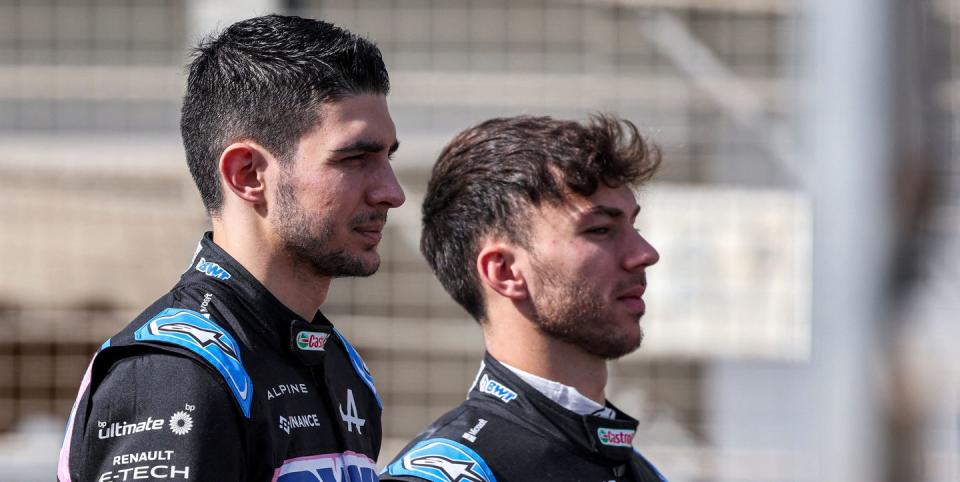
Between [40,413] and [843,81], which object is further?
[40,413]

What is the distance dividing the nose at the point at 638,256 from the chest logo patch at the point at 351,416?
32.9 inches

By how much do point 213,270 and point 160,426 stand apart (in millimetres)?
366

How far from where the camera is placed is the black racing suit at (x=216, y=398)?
185 cm

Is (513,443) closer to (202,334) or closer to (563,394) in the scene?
(563,394)

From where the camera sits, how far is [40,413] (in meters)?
7.02

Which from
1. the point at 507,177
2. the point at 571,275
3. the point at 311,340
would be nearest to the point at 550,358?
the point at 571,275

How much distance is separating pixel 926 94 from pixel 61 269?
6.38 metres

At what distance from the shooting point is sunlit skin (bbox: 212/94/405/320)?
84.4 inches

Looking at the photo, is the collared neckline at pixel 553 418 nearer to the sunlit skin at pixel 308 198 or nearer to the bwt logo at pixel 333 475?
the bwt logo at pixel 333 475

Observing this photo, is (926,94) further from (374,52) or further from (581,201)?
(581,201)

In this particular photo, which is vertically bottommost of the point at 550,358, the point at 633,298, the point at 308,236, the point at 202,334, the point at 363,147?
the point at 550,358

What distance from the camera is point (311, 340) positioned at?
2186mm

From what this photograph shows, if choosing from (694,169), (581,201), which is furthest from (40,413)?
(581,201)

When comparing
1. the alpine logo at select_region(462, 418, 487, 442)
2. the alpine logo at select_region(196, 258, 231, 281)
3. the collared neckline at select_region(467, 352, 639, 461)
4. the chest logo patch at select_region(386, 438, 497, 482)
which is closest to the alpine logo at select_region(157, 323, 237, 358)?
the alpine logo at select_region(196, 258, 231, 281)
